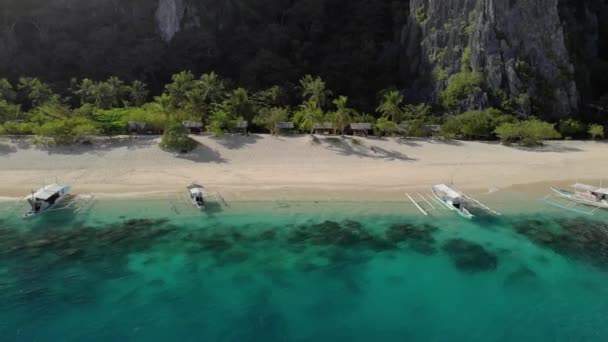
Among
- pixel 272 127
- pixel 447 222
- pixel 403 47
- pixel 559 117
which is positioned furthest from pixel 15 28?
pixel 559 117

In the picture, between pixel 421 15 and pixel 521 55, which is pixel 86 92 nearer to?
pixel 421 15

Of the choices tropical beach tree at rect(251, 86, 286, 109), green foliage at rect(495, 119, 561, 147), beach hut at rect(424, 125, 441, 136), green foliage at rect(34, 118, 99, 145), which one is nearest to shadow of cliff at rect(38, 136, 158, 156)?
green foliage at rect(34, 118, 99, 145)

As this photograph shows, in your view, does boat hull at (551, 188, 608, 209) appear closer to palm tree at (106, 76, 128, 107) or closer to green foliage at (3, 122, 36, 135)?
green foliage at (3, 122, 36, 135)

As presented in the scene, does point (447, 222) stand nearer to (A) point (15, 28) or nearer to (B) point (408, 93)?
(B) point (408, 93)

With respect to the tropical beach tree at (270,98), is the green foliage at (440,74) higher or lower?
higher

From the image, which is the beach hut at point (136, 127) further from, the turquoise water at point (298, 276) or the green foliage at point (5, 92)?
the green foliage at point (5, 92)

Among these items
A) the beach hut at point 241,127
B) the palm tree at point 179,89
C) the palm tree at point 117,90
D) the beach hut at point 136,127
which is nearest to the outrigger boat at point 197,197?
the beach hut at point 241,127
